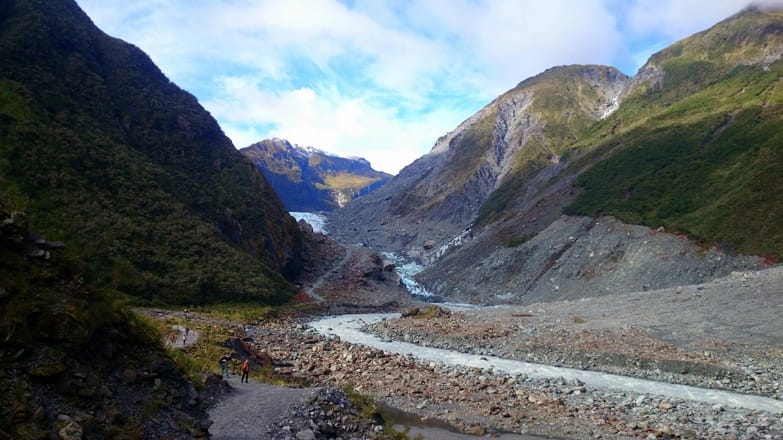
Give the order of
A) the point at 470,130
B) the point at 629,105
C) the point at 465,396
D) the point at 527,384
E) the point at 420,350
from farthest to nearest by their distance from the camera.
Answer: the point at 470,130 → the point at 629,105 → the point at 420,350 → the point at 527,384 → the point at 465,396

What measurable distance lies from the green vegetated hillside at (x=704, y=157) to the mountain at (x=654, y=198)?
0.20m

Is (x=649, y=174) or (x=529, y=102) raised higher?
(x=529, y=102)

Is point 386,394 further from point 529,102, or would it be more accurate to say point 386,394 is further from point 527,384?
point 529,102

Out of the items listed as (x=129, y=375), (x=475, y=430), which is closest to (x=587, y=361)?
(x=475, y=430)

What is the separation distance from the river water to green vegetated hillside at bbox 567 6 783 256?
32.1 m

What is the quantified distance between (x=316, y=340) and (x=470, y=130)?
161m

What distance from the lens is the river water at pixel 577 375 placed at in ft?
70.5

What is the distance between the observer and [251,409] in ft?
47.5

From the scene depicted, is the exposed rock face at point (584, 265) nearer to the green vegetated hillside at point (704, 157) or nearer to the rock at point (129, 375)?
the green vegetated hillside at point (704, 157)

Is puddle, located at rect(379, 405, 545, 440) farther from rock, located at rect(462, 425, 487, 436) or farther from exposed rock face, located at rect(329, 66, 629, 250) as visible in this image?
exposed rock face, located at rect(329, 66, 629, 250)

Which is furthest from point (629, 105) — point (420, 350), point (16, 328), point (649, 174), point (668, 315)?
point (16, 328)

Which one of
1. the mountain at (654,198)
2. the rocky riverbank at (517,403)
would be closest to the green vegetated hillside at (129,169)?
the rocky riverbank at (517,403)

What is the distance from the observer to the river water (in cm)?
2148

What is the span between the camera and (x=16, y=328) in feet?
26.1
